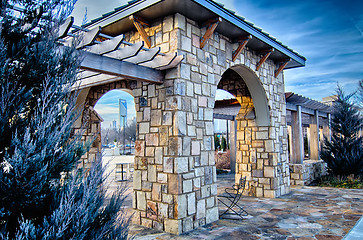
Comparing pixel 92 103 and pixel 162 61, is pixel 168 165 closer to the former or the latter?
pixel 162 61

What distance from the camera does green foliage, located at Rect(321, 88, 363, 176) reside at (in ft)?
31.2

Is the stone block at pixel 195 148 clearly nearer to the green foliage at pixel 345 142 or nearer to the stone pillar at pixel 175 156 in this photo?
the stone pillar at pixel 175 156

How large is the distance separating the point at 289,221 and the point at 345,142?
6351 mm

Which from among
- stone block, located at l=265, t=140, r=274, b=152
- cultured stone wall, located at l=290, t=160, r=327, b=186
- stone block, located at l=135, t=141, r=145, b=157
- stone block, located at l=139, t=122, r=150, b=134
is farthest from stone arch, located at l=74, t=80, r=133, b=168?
cultured stone wall, located at l=290, t=160, r=327, b=186

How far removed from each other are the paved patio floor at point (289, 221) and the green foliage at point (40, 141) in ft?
7.44

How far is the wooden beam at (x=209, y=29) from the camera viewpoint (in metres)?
4.71

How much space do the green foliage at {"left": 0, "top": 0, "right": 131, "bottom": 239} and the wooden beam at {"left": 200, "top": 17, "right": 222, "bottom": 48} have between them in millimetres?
3136

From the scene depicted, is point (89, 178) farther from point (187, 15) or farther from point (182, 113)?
point (187, 15)

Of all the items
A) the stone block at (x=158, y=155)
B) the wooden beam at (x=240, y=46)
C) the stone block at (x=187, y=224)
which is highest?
the wooden beam at (x=240, y=46)

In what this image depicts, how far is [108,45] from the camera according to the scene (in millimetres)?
3576

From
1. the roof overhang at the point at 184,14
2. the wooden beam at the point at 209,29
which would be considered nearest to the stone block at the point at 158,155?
the wooden beam at the point at 209,29

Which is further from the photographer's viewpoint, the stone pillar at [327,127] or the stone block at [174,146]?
the stone pillar at [327,127]

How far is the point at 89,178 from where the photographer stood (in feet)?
6.23

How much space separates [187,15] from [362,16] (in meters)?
11.5
